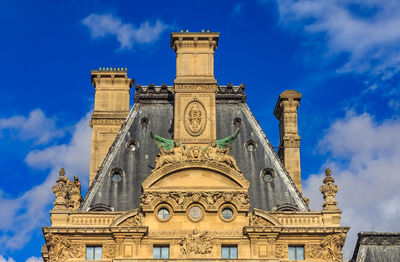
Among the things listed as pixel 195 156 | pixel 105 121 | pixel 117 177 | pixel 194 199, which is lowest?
pixel 194 199

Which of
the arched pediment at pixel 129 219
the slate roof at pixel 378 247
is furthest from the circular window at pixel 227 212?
the slate roof at pixel 378 247

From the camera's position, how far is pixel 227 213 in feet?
193

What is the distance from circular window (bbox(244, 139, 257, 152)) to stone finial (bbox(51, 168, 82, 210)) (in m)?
10.5

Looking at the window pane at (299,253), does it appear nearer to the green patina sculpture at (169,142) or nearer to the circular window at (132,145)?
the green patina sculpture at (169,142)

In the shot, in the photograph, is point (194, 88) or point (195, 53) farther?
point (195, 53)

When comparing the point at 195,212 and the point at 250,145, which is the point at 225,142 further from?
the point at 195,212

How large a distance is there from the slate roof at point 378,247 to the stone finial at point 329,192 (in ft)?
7.57

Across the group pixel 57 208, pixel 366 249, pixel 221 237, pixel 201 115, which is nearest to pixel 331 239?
pixel 366 249

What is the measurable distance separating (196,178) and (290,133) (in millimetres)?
9309

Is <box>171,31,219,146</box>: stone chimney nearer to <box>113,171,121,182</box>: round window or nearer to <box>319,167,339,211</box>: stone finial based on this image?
<box>113,171,121,182</box>: round window

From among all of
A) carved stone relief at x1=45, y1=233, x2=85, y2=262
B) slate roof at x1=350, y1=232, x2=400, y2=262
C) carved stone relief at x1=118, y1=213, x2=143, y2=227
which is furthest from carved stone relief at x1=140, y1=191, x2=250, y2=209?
slate roof at x1=350, y1=232, x2=400, y2=262

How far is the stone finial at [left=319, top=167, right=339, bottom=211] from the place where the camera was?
2336 inches

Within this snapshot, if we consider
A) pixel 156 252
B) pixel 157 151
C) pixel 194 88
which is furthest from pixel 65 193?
pixel 194 88

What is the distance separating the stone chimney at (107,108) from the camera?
66.7m
